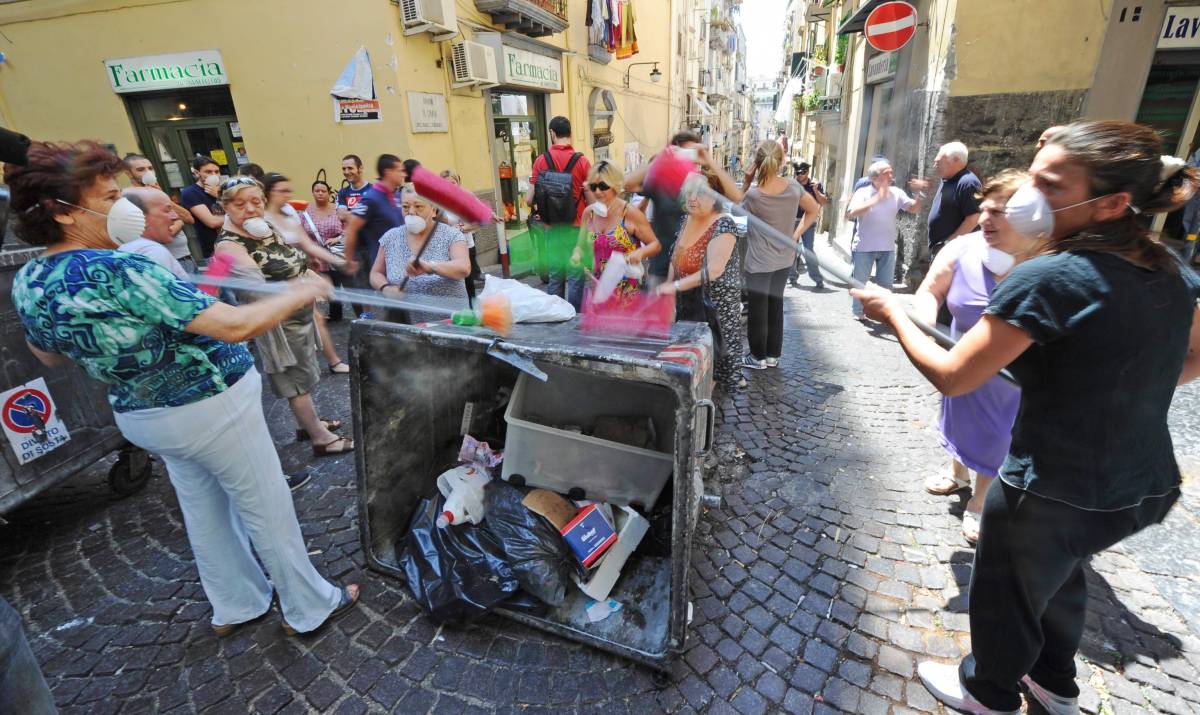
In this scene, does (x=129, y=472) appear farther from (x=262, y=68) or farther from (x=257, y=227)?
(x=262, y=68)

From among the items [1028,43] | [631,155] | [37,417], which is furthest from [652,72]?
[37,417]

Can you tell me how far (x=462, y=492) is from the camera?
250 cm

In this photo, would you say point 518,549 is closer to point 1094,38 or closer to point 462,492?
point 462,492

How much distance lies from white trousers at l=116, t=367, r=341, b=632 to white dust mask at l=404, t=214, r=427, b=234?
1809mm

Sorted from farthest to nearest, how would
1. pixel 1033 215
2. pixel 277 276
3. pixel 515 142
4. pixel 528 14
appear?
pixel 515 142 < pixel 528 14 < pixel 277 276 < pixel 1033 215

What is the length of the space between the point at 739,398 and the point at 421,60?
269 inches

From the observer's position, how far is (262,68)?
7.64 m

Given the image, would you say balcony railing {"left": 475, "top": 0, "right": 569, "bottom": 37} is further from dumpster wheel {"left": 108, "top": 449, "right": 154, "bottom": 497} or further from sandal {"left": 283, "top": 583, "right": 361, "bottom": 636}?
sandal {"left": 283, "top": 583, "right": 361, "bottom": 636}

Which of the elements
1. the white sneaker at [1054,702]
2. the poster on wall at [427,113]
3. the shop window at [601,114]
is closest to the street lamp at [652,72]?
the shop window at [601,114]

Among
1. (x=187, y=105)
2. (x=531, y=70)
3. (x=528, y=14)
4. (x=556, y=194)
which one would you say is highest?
(x=528, y=14)

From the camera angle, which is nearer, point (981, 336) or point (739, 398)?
point (981, 336)

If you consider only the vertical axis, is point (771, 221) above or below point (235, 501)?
above

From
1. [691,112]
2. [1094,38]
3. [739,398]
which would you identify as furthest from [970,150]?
[691,112]

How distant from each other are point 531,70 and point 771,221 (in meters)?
7.98
